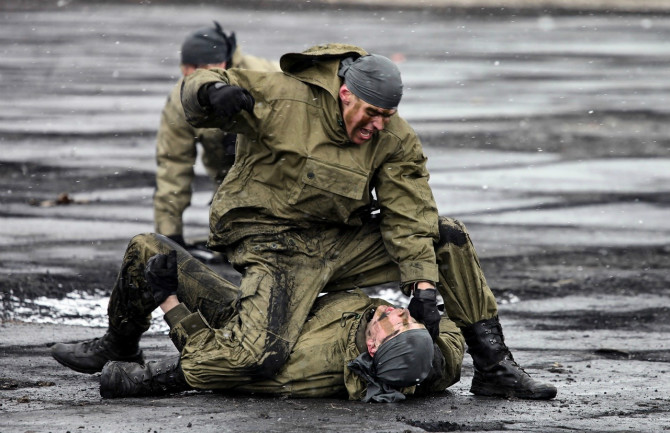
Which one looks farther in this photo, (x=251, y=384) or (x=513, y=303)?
(x=513, y=303)

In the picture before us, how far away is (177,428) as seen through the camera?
4898 millimetres

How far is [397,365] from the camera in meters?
5.50

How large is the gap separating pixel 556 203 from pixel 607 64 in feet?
32.1

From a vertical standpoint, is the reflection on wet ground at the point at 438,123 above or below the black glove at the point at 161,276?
below

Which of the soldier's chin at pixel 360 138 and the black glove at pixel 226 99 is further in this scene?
the soldier's chin at pixel 360 138

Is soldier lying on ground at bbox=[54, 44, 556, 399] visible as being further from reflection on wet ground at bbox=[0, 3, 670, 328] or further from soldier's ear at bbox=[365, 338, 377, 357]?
reflection on wet ground at bbox=[0, 3, 670, 328]

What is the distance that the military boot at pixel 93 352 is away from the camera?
6.05 meters

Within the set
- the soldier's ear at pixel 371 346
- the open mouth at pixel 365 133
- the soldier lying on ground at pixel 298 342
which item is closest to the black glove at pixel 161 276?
the soldier lying on ground at pixel 298 342

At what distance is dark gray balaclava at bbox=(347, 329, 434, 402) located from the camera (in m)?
5.50

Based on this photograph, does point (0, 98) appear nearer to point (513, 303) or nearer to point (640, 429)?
point (513, 303)

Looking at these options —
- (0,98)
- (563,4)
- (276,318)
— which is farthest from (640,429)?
(563,4)

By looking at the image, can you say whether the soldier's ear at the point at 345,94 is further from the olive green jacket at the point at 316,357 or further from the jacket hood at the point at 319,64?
the olive green jacket at the point at 316,357

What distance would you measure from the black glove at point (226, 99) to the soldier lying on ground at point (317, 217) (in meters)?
0.06

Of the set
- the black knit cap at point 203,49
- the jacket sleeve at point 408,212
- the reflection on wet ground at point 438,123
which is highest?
the black knit cap at point 203,49
